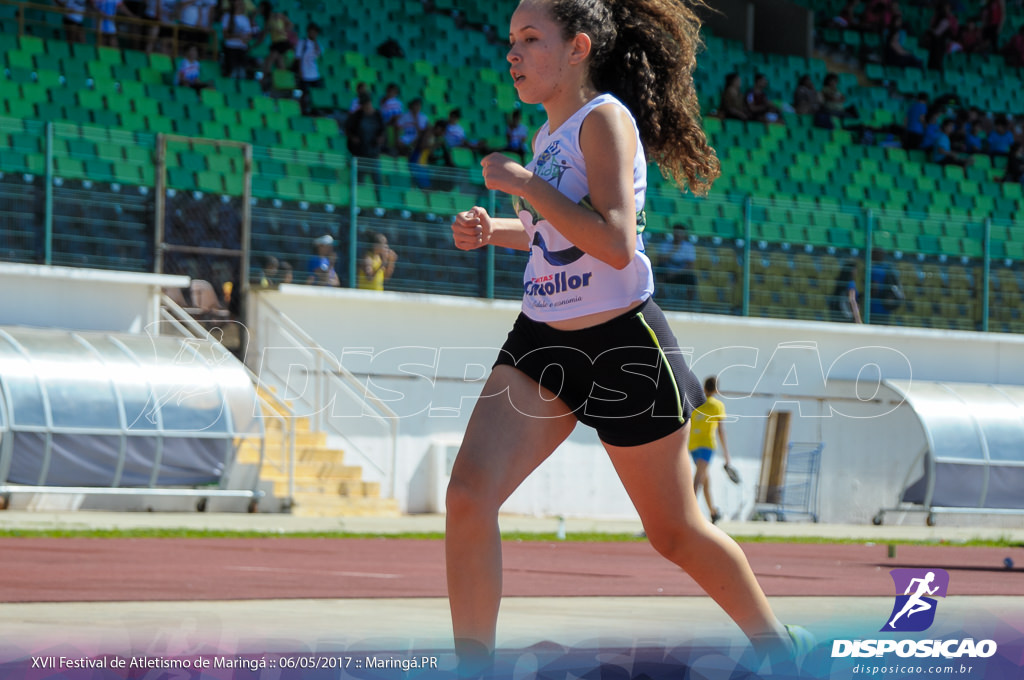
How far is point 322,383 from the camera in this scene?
72.6 feet

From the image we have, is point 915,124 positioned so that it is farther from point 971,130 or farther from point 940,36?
point 940,36

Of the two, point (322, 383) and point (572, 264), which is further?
point (322, 383)

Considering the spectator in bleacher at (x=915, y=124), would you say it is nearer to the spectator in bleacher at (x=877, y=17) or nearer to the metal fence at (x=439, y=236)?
the spectator in bleacher at (x=877, y=17)

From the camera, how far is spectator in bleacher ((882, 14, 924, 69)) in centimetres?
3556

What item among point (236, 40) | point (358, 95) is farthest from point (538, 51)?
point (236, 40)

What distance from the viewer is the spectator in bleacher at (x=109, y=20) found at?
Answer: 78.4 feet

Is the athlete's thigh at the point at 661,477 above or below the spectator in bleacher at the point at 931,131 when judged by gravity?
below

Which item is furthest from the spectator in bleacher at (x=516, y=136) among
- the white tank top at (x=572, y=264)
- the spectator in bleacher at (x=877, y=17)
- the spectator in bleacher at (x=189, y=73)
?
the white tank top at (x=572, y=264)

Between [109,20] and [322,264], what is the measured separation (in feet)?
19.8

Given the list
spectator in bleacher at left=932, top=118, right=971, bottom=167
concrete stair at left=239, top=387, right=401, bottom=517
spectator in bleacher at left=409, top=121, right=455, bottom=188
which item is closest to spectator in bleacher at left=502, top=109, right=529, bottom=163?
spectator in bleacher at left=409, top=121, right=455, bottom=188

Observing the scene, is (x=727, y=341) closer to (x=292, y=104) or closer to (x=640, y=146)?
(x=292, y=104)

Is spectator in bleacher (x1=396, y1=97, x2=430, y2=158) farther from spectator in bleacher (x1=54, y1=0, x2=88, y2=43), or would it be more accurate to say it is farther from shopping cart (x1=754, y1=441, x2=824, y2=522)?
shopping cart (x1=754, y1=441, x2=824, y2=522)

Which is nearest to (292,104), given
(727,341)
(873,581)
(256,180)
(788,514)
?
(256,180)

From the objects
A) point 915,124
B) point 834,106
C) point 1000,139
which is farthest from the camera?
point 1000,139
